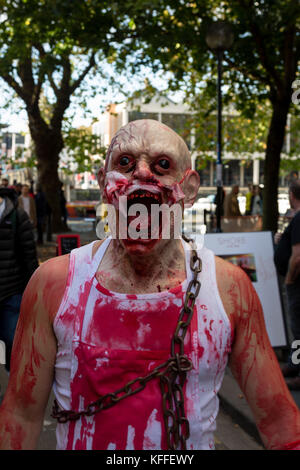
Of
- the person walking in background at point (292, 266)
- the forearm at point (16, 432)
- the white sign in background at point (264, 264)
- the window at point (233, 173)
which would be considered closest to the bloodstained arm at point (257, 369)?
the forearm at point (16, 432)

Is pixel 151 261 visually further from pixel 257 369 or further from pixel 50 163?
pixel 50 163

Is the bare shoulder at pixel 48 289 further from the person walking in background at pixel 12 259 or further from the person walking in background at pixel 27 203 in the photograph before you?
the person walking in background at pixel 27 203

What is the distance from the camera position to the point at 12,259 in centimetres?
466

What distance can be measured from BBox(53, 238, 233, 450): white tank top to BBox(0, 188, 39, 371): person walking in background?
10.1 feet

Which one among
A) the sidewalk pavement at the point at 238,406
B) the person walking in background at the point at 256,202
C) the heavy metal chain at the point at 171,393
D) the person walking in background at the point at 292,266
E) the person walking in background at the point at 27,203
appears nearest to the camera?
the heavy metal chain at the point at 171,393

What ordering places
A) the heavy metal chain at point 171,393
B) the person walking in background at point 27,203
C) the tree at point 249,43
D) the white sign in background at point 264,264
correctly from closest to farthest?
the heavy metal chain at point 171,393
the white sign in background at point 264,264
the tree at point 249,43
the person walking in background at point 27,203

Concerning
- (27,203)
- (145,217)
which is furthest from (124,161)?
(27,203)

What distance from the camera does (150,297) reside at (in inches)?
61.1

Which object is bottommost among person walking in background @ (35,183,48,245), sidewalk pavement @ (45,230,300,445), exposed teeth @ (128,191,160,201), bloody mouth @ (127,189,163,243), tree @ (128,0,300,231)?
sidewalk pavement @ (45,230,300,445)

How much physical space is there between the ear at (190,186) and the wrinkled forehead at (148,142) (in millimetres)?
45

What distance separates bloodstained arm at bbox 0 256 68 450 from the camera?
1536 mm

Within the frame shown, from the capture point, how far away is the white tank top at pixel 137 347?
58.9 inches

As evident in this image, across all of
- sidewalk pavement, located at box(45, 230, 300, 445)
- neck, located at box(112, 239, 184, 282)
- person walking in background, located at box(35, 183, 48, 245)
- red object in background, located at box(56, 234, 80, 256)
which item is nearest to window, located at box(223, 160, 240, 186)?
person walking in background, located at box(35, 183, 48, 245)

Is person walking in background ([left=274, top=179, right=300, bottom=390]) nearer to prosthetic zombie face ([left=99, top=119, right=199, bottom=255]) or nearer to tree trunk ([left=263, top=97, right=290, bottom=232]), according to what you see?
prosthetic zombie face ([left=99, top=119, right=199, bottom=255])
